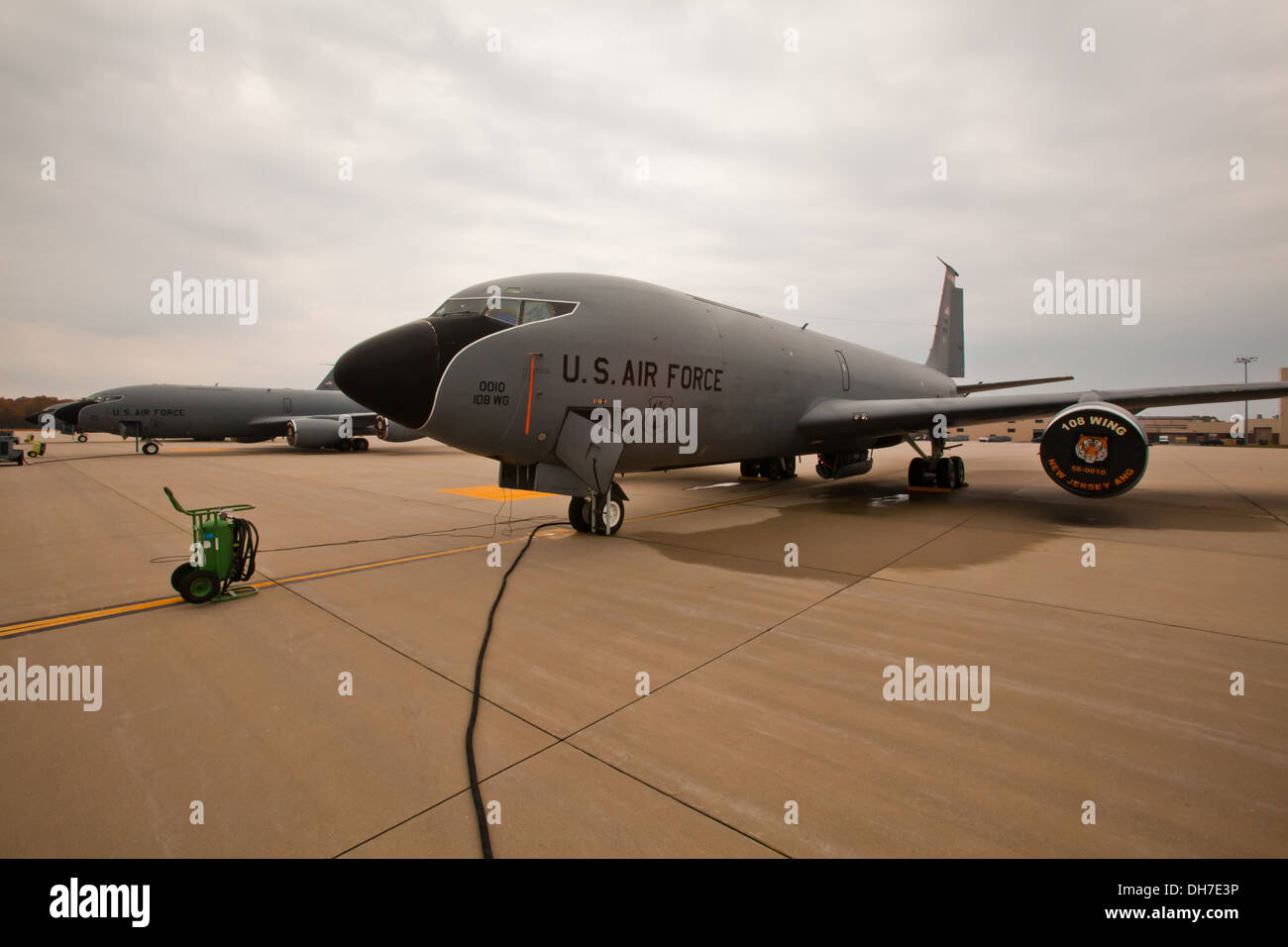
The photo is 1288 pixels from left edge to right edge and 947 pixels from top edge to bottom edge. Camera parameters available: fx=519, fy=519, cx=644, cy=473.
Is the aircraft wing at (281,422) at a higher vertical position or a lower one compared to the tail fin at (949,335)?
lower

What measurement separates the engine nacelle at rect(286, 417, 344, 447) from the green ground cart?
2618 cm

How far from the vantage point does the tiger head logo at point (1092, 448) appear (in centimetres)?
872

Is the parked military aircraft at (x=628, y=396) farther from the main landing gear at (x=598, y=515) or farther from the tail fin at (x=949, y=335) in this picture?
the tail fin at (x=949, y=335)

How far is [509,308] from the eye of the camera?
7.27 meters

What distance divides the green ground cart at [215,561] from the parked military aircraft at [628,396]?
2024mm

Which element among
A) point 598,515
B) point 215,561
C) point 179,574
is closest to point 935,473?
point 598,515

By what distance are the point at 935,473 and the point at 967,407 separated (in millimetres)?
3726

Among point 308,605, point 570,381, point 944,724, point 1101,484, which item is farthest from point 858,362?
point 308,605

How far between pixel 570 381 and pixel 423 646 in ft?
14.1

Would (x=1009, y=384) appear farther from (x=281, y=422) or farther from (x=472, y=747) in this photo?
(x=281, y=422)

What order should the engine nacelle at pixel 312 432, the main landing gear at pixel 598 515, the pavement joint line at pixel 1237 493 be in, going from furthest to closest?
1. the engine nacelle at pixel 312 432
2. the pavement joint line at pixel 1237 493
3. the main landing gear at pixel 598 515

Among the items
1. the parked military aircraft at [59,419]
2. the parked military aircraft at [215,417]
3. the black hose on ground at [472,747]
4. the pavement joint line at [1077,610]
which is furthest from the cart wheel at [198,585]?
the parked military aircraft at [59,419]
